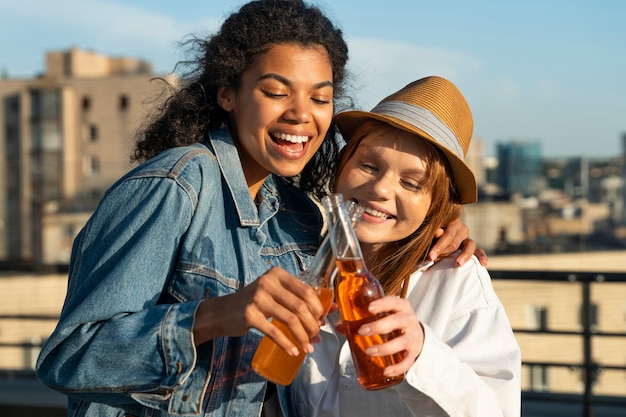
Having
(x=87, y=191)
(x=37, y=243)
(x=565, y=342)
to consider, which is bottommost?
(x=565, y=342)

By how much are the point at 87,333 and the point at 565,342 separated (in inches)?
2223

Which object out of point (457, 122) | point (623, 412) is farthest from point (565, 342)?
point (457, 122)

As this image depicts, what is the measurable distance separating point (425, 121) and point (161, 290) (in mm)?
828

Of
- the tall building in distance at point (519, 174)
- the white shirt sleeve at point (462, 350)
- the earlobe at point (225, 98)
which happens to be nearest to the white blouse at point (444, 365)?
the white shirt sleeve at point (462, 350)

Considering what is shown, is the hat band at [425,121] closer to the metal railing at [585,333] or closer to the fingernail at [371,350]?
the fingernail at [371,350]

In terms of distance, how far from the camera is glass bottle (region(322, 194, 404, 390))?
2.00 m

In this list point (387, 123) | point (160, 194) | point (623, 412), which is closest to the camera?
point (160, 194)

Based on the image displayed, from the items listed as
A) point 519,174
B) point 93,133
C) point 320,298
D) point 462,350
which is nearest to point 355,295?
point 320,298

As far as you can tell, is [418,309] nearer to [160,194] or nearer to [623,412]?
[160,194]

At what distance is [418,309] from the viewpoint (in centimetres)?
246

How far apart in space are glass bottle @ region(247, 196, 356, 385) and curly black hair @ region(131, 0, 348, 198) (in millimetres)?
645

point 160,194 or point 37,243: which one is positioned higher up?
point 160,194

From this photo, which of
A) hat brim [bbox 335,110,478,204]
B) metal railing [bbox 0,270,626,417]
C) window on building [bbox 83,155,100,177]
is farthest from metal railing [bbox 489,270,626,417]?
window on building [bbox 83,155,100,177]

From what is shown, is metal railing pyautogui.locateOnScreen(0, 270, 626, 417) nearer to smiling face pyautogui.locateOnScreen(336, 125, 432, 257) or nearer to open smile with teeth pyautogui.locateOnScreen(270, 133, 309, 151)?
smiling face pyautogui.locateOnScreen(336, 125, 432, 257)
